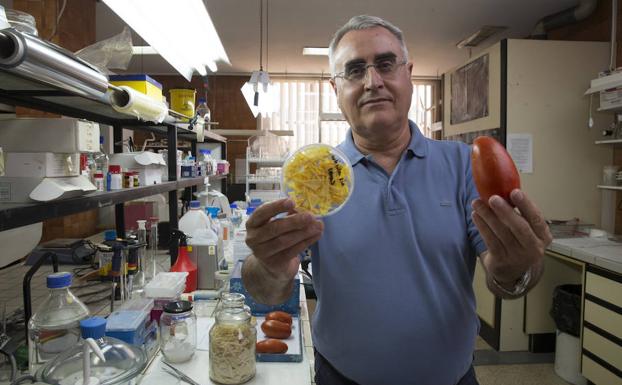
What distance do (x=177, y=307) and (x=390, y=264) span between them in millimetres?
799

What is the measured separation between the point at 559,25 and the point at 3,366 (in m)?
5.95

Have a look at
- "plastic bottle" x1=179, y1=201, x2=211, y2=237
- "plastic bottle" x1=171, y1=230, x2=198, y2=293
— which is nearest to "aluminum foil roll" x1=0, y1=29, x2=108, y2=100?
"plastic bottle" x1=171, y1=230, x2=198, y2=293

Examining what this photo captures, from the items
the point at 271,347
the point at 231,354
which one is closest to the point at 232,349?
the point at 231,354

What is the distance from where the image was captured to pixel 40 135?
1276 mm

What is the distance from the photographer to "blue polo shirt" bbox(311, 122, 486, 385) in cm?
122

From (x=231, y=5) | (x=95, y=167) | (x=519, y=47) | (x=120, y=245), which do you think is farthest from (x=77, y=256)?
(x=519, y=47)

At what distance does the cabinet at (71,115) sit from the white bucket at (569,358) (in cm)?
303

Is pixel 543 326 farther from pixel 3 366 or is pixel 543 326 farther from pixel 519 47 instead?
pixel 3 366

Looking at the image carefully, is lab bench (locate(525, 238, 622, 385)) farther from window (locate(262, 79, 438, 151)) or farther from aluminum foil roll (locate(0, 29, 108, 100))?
window (locate(262, 79, 438, 151))

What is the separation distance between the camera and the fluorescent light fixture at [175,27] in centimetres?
169

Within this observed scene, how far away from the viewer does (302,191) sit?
1.11 meters

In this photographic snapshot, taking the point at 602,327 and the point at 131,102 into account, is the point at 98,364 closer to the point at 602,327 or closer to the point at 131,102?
the point at 131,102

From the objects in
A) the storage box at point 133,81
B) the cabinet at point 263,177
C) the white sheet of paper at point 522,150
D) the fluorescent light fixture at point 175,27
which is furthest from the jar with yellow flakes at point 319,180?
the cabinet at point 263,177

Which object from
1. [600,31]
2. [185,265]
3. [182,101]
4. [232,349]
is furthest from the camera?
[600,31]
